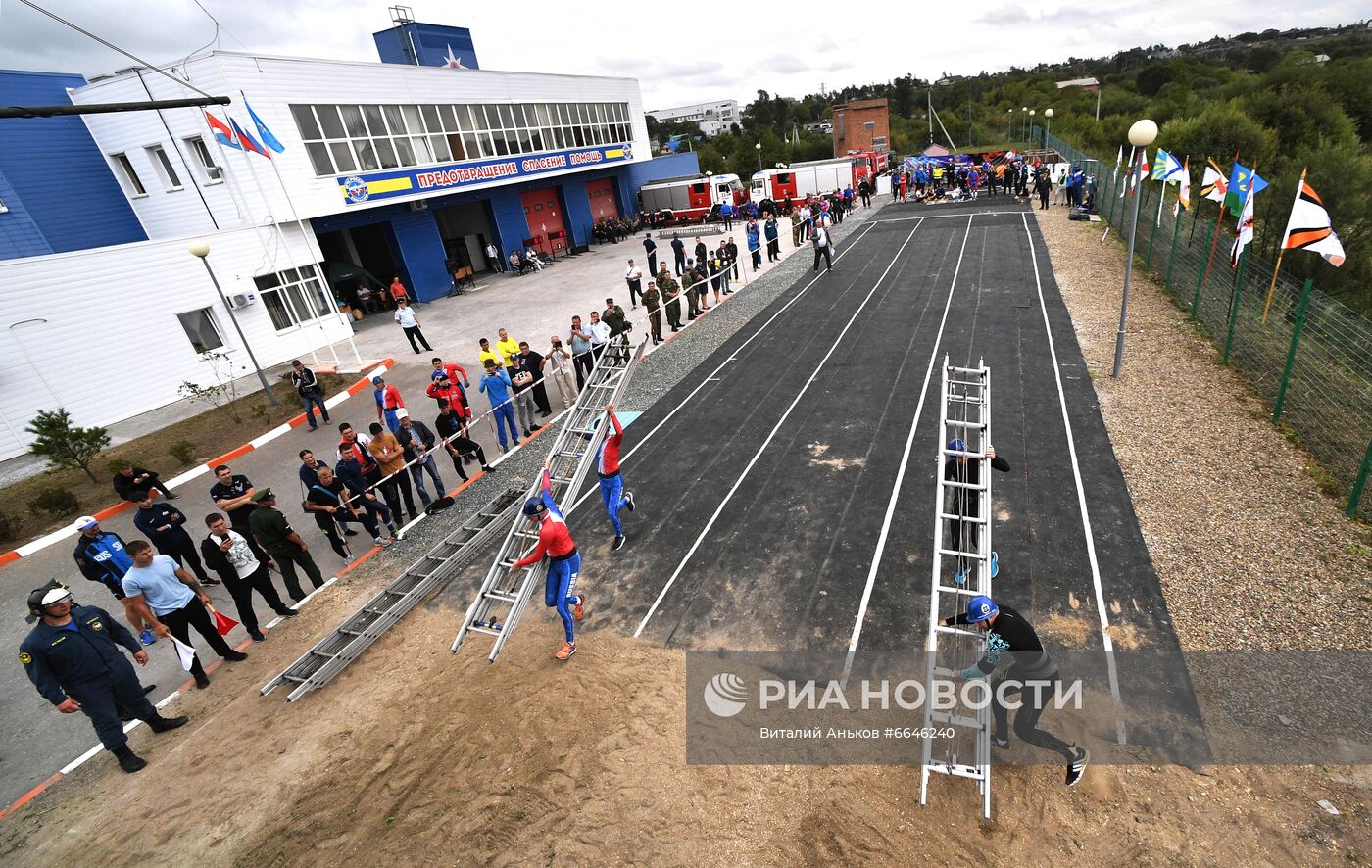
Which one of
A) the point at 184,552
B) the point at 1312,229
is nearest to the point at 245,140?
the point at 184,552

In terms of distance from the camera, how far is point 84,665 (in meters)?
5.90

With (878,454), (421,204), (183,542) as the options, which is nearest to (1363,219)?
(878,454)

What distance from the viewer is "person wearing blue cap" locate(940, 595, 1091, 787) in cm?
484

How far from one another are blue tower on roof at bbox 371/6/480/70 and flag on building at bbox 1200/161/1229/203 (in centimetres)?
3176

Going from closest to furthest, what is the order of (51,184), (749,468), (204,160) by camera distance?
(749,468) < (204,160) < (51,184)

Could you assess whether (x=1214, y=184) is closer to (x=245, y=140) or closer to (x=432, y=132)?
(x=245, y=140)

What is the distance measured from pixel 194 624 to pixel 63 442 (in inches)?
357

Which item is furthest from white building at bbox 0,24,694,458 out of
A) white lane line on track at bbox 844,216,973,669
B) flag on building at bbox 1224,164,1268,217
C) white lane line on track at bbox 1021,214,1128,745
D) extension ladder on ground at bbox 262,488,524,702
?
flag on building at bbox 1224,164,1268,217

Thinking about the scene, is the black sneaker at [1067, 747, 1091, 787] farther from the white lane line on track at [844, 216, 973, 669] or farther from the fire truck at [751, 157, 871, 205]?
the fire truck at [751, 157, 871, 205]

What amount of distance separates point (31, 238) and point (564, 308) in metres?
17.8

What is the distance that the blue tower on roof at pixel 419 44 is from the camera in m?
32.4

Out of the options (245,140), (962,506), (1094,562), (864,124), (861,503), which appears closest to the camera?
(962,506)

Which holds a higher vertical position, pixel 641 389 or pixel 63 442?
pixel 63 442

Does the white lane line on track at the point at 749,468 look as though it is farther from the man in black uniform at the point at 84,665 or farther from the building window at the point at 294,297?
the building window at the point at 294,297
